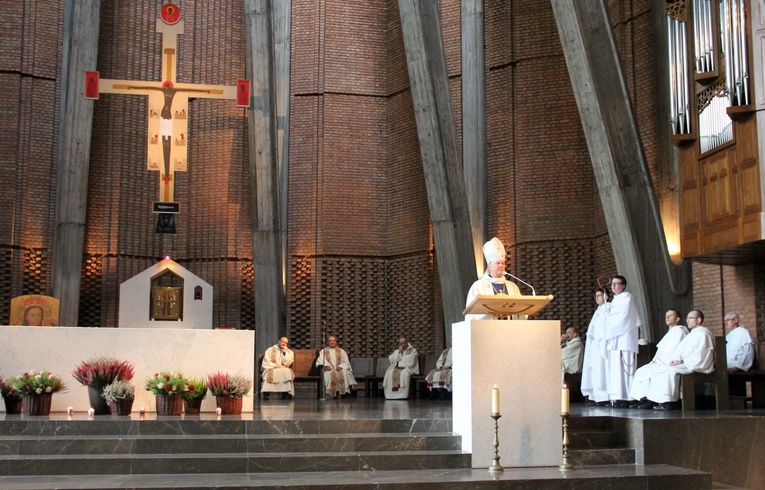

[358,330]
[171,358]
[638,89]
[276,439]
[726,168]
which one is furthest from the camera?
[358,330]

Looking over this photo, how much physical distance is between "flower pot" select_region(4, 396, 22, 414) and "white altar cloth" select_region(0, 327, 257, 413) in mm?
183

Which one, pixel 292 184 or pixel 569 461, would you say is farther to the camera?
pixel 292 184

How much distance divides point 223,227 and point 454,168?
194 inches

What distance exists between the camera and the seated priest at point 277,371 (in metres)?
14.2

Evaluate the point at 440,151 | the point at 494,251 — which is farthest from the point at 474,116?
the point at 494,251

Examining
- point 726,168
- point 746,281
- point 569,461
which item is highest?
point 726,168

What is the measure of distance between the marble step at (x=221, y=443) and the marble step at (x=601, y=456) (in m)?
0.93

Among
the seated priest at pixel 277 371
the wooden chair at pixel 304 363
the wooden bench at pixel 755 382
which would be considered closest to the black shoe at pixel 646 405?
the wooden bench at pixel 755 382

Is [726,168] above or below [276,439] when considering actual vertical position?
above

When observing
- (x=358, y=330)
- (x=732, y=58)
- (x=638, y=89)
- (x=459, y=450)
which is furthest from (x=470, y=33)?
(x=459, y=450)

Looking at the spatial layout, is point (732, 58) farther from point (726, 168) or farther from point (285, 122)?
point (285, 122)

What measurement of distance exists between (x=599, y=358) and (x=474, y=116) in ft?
22.7

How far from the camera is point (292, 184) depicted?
17.8 m

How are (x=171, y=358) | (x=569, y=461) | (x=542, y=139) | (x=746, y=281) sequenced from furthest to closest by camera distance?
1. (x=542, y=139)
2. (x=746, y=281)
3. (x=171, y=358)
4. (x=569, y=461)
